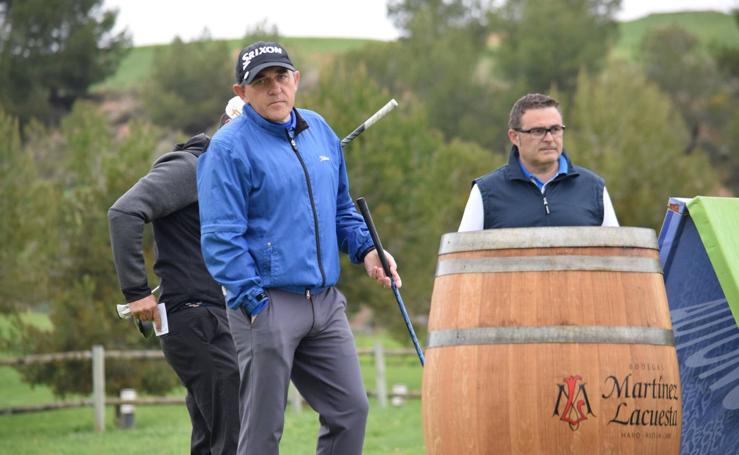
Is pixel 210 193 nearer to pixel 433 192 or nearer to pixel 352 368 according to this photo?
pixel 352 368

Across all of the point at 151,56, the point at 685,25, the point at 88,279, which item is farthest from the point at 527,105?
the point at 685,25

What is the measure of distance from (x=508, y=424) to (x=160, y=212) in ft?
7.10

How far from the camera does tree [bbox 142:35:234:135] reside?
239 ft

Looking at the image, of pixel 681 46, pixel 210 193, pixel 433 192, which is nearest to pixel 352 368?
pixel 210 193

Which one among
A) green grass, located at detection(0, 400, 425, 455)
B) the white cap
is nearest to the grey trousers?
the white cap

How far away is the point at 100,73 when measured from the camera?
67.1 m

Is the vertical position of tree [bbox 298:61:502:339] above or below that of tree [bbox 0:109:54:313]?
above

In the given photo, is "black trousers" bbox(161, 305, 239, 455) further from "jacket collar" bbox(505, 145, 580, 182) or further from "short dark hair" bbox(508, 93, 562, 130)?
"short dark hair" bbox(508, 93, 562, 130)

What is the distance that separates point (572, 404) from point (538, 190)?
1.36 m

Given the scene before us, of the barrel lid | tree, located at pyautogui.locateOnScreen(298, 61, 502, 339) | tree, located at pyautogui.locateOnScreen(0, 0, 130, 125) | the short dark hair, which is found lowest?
the barrel lid

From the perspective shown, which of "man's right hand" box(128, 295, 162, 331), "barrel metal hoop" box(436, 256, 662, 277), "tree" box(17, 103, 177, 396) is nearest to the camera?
"barrel metal hoop" box(436, 256, 662, 277)

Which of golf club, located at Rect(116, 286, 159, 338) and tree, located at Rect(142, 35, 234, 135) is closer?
golf club, located at Rect(116, 286, 159, 338)

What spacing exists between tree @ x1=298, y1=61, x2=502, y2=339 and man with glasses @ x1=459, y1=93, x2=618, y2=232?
21.6 metres

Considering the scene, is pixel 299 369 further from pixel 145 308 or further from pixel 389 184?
pixel 389 184
